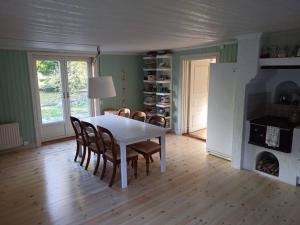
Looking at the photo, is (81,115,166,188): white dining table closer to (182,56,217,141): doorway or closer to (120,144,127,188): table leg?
(120,144,127,188): table leg

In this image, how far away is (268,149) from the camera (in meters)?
3.48

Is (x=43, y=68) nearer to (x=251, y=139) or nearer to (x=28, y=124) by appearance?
(x=28, y=124)

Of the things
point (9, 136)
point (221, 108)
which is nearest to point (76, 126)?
point (9, 136)

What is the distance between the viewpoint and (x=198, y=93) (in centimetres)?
590

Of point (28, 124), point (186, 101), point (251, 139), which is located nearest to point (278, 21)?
point (251, 139)

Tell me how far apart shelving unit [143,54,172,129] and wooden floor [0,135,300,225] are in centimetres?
197

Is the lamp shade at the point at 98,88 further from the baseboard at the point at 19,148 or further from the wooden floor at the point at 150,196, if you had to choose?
the baseboard at the point at 19,148

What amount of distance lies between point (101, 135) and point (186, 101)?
2.93 m

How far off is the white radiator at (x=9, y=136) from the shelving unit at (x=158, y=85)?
3098 millimetres

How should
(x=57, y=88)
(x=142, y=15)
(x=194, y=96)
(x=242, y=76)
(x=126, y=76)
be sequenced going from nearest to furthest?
(x=142, y=15), (x=242, y=76), (x=57, y=88), (x=194, y=96), (x=126, y=76)

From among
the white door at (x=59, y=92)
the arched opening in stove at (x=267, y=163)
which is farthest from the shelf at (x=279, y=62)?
the white door at (x=59, y=92)

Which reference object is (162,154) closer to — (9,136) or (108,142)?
(108,142)

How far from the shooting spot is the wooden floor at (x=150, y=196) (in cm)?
262

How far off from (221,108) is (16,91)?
4217 millimetres
